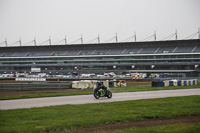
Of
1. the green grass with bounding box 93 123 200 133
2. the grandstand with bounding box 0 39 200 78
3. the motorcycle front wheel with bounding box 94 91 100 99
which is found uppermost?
the grandstand with bounding box 0 39 200 78

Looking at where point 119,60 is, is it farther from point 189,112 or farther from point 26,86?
point 189,112

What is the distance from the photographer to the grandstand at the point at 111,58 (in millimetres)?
91688

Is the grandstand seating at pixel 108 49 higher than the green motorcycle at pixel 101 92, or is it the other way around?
the grandstand seating at pixel 108 49

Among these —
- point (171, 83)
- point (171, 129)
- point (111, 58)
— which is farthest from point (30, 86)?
point (111, 58)

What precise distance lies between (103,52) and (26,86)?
73.3m

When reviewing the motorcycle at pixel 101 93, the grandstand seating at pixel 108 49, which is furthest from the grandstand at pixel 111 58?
the motorcycle at pixel 101 93

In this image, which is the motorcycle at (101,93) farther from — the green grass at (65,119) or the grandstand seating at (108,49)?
the grandstand seating at (108,49)

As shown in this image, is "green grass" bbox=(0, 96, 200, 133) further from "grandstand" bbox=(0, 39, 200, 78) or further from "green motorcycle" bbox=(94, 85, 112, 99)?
"grandstand" bbox=(0, 39, 200, 78)

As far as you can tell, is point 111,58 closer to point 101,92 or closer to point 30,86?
point 30,86

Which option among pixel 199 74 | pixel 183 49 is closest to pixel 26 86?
pixel 199 74

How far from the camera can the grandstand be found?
91.7 m

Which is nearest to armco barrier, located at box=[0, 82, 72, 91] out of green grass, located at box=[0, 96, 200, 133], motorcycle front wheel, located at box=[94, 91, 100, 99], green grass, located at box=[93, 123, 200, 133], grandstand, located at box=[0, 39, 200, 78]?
motorcycle front wheel, located at box=[94, 91, 100, 99]

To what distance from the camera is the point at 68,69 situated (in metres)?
112

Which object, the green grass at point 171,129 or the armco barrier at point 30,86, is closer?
the green grass at point 171,129
